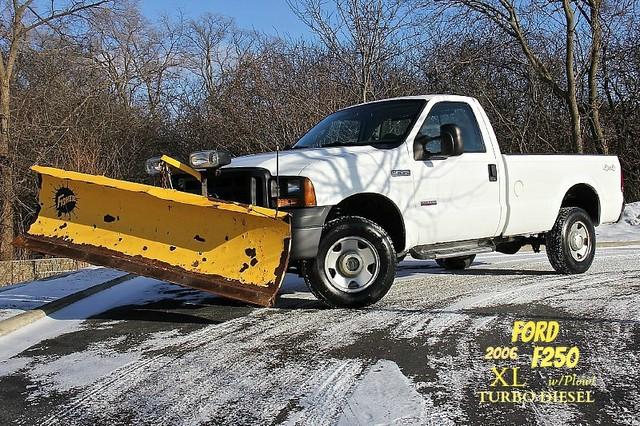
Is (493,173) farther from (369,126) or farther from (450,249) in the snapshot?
(369,126)

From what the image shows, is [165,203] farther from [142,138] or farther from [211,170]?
[142,138]

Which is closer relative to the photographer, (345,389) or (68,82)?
(345,389)

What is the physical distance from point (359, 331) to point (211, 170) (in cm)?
204

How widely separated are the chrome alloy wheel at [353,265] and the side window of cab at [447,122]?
1.14m

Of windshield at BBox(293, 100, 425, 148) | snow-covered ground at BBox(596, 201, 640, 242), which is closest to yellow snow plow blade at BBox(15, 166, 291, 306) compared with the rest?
Result: windshield at BBox(293, 100, 425, 148)

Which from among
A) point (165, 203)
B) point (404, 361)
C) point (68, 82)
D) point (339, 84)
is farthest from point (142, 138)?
point (404, 361)

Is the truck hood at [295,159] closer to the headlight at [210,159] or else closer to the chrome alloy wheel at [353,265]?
the headlight at [210,159]

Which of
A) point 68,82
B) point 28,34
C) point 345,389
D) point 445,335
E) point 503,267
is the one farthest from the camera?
point 68,82

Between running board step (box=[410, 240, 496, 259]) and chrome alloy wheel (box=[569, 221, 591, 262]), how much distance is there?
5.02 feet

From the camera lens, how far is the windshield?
21.7 feet

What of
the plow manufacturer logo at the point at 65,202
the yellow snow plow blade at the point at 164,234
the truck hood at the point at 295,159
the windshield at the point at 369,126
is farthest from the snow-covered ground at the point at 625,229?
the plow manufacturer logo at the point at 65,202

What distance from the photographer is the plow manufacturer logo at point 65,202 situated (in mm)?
5590

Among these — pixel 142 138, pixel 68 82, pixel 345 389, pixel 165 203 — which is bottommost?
pixel 345 389

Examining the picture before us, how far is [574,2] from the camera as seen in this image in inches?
730
